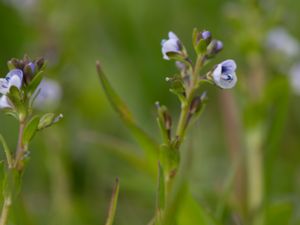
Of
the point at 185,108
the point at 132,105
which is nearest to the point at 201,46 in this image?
the point at 185,108

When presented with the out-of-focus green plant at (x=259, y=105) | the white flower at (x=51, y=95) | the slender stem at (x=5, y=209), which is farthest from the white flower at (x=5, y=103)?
the white flower at (x=51, y=95)

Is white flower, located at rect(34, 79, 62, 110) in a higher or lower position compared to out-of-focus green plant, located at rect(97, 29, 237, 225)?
higher

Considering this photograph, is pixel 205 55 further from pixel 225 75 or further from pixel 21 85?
pixel 21 85

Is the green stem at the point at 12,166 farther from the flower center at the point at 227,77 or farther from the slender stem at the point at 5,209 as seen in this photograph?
the flower center at the point at 227,77

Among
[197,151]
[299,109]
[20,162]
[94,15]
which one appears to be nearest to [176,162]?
[20,162]

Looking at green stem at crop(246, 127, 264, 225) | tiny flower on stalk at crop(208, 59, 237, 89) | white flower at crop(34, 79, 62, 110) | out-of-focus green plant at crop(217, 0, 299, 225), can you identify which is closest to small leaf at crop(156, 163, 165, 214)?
tiny flower on stalk at crop(208, 59, 237, 89)

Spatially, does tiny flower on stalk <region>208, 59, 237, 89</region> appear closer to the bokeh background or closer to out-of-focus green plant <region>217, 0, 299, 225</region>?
the bokeh background
